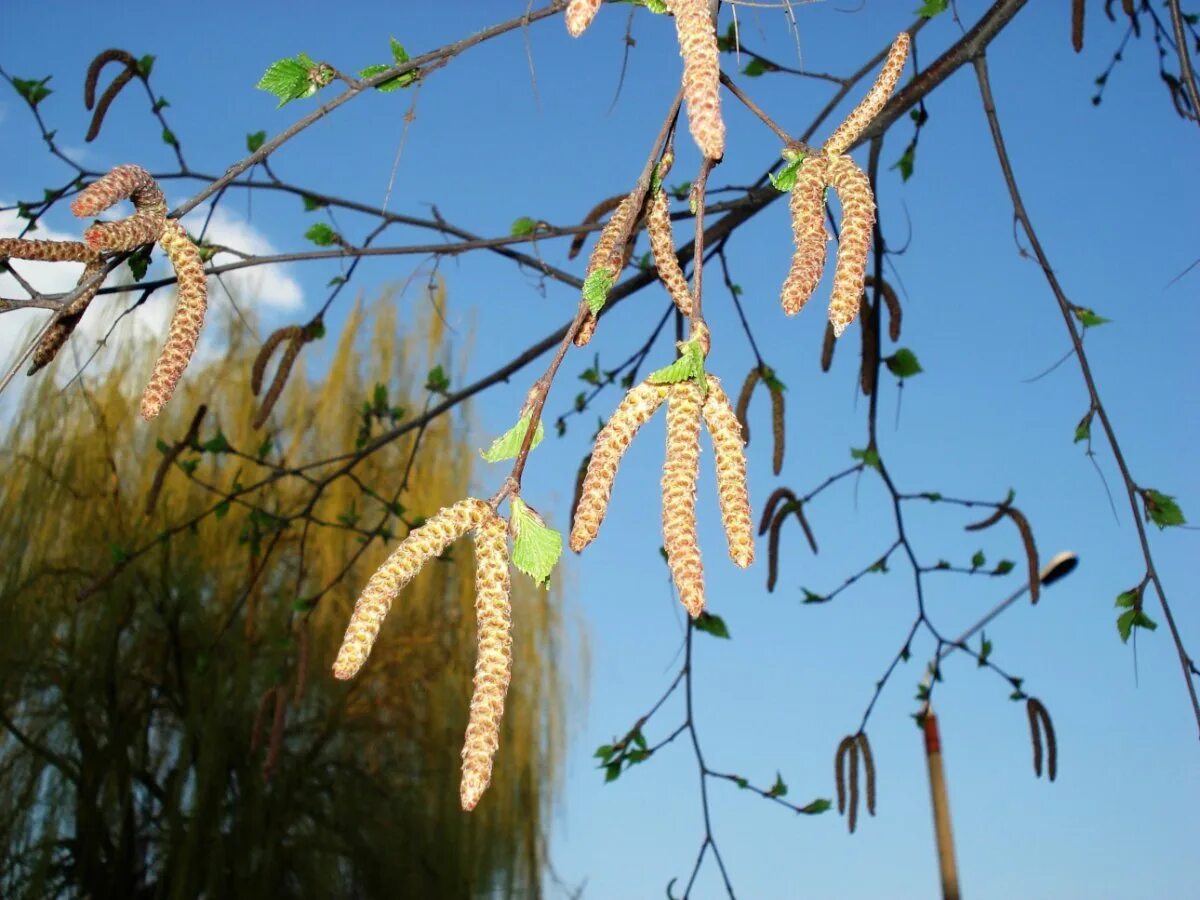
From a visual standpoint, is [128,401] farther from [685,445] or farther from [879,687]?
[685,445]

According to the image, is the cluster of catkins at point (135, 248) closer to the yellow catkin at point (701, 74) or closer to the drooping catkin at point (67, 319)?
the drooping catkin at point (67, 319)

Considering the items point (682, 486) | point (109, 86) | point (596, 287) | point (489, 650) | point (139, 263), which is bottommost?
point (489, 650)

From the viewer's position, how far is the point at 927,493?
9.43 ft

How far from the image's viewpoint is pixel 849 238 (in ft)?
3.12

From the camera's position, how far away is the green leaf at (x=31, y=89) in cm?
266

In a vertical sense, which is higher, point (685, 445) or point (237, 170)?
point (237, 170)

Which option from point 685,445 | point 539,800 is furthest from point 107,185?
point 539,800

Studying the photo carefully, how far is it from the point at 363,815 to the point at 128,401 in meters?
2.86

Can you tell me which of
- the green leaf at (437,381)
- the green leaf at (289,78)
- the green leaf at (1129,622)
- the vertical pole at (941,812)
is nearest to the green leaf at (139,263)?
the green leaf at (289,78)

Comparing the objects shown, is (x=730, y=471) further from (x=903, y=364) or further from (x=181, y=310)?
(x=903, y=364)

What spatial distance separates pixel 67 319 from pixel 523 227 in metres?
1.52

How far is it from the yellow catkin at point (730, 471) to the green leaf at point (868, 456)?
2044mm

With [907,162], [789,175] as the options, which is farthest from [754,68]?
[789,175]

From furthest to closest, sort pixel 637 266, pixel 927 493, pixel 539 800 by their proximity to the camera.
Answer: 1. pixel 539 800
2. pixel 927 493
3. pixel 637 266
